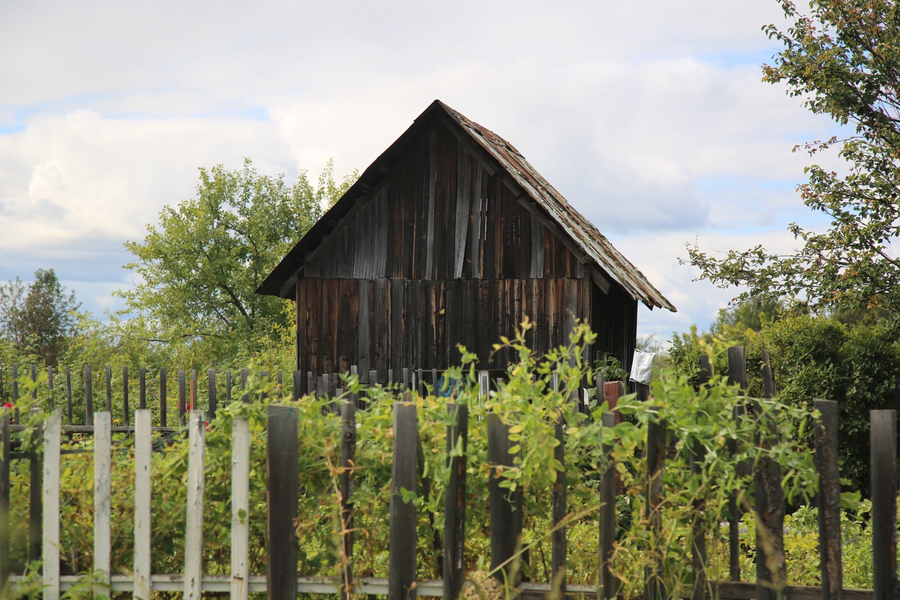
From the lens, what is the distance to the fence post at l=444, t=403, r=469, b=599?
9.41 ft

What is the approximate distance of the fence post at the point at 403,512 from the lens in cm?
289

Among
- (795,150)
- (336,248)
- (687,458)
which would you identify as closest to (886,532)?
(687,458)

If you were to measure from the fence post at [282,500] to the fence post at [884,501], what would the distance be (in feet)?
7.68

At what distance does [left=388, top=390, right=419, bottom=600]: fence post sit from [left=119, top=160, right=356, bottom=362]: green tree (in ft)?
102

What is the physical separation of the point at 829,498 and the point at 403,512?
172cm

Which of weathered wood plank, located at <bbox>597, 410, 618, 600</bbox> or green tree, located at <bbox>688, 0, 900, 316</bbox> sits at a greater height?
green tree, located at <bbox>688, 0, 900, 316</bbox>

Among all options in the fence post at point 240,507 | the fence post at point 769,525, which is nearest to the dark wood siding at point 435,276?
the fence post at point 769,525

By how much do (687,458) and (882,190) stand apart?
12422 mm

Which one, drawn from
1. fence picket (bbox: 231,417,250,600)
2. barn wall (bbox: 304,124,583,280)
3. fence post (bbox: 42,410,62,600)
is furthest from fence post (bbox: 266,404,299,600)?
barn wall (bbox: 304,124,583,280)

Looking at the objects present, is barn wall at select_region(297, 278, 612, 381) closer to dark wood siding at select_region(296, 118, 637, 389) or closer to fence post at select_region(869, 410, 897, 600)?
dark wood siding at select_region(296, 118, 637, 389)

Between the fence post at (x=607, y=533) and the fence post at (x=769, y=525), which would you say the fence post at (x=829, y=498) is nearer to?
the fence post at (x=769, y=525)

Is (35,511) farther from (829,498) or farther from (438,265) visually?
(438,265)

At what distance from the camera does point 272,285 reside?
13.2 metres

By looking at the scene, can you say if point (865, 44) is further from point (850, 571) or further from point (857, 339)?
point (850, 571)
